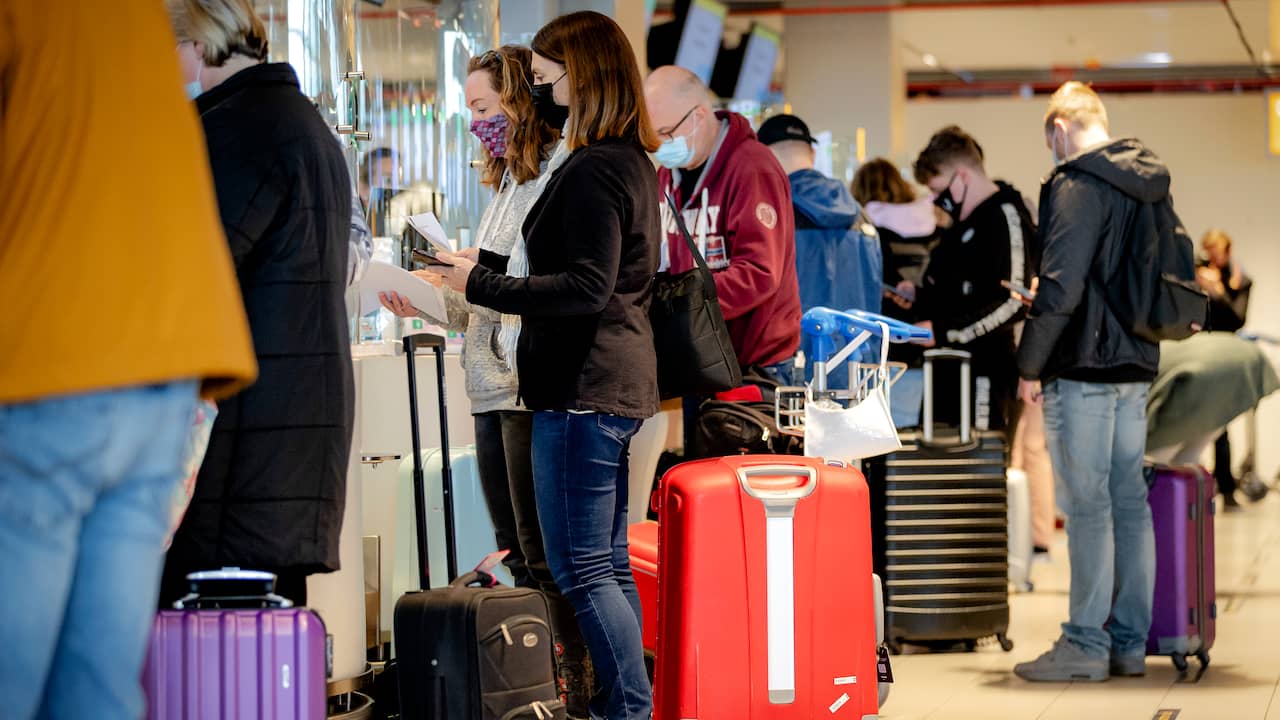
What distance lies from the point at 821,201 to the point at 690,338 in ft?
5.64

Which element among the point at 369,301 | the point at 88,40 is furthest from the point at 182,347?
the point at 369,301

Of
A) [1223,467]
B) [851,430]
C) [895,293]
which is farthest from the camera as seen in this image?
[1223,467]

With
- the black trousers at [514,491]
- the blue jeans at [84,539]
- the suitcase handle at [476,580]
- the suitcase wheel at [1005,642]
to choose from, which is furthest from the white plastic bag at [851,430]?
the blue jeans at [84,539]

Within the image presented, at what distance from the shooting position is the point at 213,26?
256cm

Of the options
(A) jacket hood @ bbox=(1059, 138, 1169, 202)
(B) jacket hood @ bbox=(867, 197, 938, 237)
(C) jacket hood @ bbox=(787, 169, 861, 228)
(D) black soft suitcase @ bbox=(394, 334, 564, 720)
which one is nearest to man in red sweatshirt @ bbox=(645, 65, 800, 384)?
(C) jacket hood @ bbox=(787, 169, 861, 228)

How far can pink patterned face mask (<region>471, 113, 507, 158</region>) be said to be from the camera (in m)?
3.85

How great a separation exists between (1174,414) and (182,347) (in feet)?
18.1

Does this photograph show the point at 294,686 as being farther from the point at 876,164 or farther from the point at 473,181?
the point at 876,164

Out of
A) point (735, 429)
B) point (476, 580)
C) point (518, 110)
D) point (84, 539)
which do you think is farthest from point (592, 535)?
point (84, 539)

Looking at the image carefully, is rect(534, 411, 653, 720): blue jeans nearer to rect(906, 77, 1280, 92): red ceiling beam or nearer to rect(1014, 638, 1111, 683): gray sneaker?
rect(1014, 638, 1111, 683): gray sneaker

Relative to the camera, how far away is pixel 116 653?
6.46 ft

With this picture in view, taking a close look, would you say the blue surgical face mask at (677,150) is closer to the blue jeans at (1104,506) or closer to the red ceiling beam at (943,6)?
the blue jeans at (1104,506)

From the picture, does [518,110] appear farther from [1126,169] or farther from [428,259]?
[1126,169]

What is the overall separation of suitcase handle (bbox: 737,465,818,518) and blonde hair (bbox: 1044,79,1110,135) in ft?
6.02
